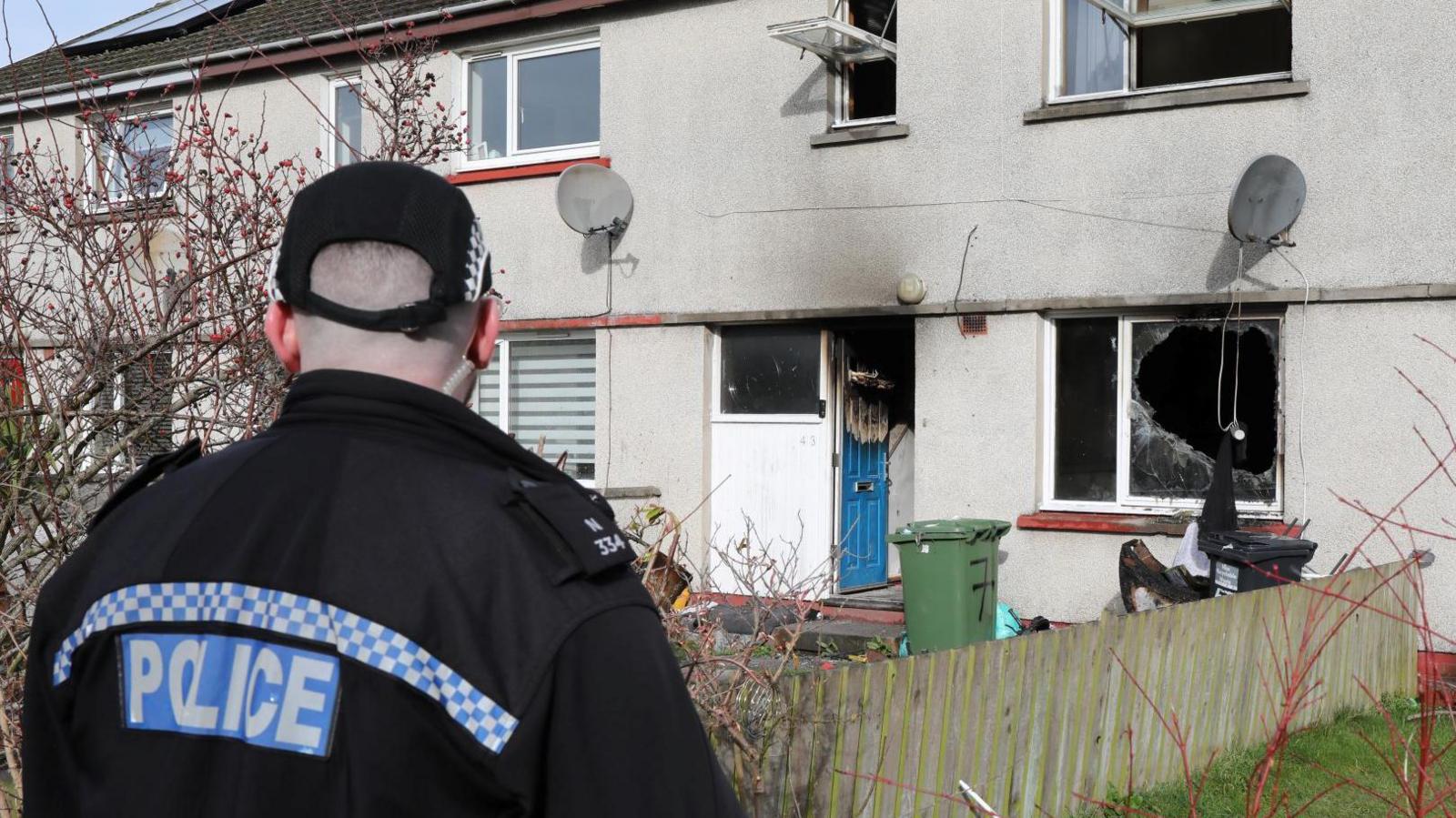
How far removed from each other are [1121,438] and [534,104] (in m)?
6.22

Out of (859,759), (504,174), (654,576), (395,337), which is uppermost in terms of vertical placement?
(504,174)

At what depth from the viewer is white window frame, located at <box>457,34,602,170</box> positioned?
41.9 ft

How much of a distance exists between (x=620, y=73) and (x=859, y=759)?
887 cm

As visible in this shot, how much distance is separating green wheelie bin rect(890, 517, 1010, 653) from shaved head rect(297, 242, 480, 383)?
8.26 meters

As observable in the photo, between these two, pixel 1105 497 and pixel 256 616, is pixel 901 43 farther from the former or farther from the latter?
pixel 256 616

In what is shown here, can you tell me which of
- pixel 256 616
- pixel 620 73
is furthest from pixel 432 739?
pixel 620 73

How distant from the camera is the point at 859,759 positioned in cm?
458

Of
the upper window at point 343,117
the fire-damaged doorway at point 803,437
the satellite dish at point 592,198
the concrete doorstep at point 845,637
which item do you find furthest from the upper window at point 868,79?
the upper window at point 343,117

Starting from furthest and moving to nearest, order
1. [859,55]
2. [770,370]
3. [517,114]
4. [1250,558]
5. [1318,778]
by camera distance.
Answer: [517,114]
[770,370]
[859,55]
[1250,558]
[1318,778]

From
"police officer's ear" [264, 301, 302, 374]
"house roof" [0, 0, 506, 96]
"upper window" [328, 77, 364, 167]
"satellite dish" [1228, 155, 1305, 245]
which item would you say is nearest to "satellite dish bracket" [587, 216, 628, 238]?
"house roof" [0, 0, 506, 96]

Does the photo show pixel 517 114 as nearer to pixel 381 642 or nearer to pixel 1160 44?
pixel 1160 44

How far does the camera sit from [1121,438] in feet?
34.0

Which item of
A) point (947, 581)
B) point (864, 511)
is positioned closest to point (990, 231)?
point (947, 581)

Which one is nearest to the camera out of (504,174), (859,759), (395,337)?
(395,337)
